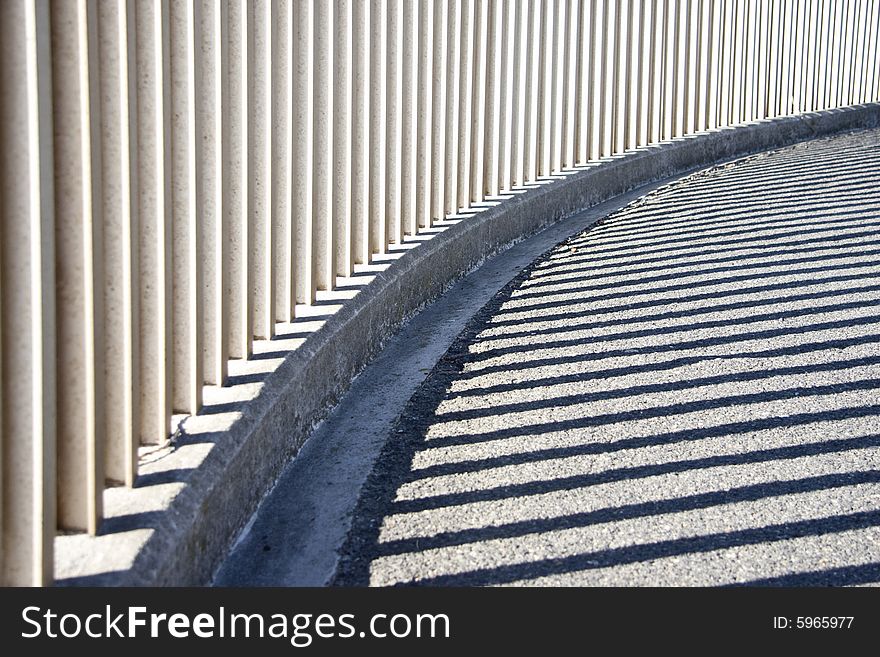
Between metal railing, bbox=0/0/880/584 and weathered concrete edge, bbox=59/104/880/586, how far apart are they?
143mm

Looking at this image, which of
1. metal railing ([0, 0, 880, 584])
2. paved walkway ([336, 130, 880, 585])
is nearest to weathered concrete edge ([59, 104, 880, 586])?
metal railing ([0, 0, 880, 584])

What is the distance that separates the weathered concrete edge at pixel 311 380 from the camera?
9.91ft

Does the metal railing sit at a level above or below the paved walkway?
above

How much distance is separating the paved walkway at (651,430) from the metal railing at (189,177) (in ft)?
2.04

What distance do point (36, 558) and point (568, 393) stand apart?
2.56 m

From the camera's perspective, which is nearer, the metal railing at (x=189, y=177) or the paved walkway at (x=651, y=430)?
the metal railing at (x=189, y=177)

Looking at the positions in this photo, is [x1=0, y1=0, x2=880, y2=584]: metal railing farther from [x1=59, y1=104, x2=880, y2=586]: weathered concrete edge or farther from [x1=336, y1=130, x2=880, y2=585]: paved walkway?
[x1=336, y1=130, x2=880, y2=585]: paved walkway

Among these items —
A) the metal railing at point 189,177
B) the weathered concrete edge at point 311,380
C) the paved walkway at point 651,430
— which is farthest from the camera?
the paved walkway at point 651,430

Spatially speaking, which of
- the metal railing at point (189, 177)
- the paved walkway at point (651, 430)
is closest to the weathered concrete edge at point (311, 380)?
the metal railing at point (189, 177)

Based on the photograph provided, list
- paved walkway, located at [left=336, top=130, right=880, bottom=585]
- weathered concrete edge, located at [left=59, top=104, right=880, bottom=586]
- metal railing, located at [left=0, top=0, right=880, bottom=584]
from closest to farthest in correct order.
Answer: metal railing, located at [left=0, top=0, right=880, bottom=584] → weathered concrete edge, located at [left=59, top=104, right=880, bottom=586] → paved walkway, located at [left=336, top=130, right=880, bottom=585]

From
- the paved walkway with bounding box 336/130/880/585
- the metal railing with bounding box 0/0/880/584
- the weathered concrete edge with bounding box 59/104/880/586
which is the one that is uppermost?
→ the metal railing with bounding box 0/0/880/584

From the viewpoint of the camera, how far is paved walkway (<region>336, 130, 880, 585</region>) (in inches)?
138

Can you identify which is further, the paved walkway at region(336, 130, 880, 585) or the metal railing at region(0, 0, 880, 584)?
the paved walkway at region(336, 130, 880, 585)

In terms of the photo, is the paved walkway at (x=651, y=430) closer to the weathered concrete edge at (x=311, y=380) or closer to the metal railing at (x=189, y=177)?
the weathered concrete edge at (x=311, y=380)
